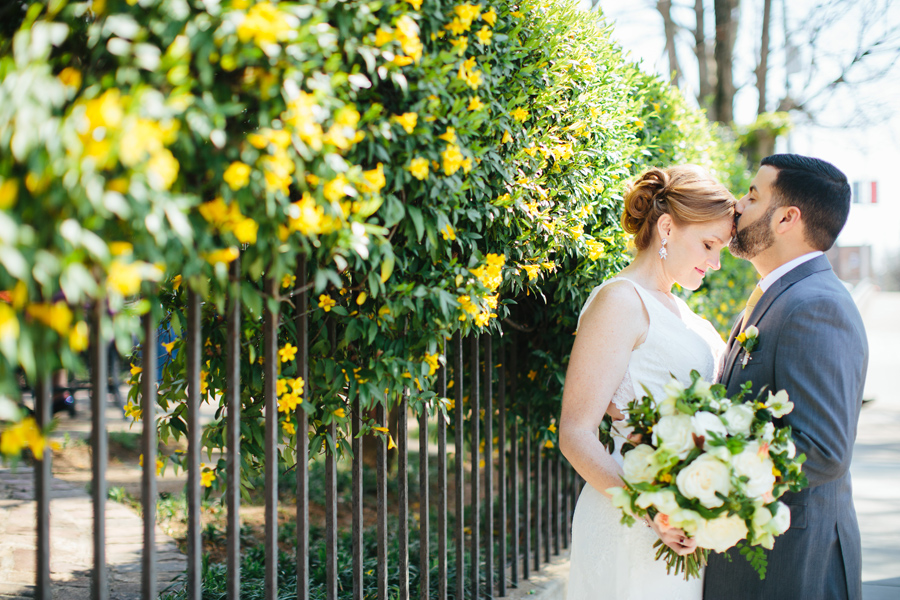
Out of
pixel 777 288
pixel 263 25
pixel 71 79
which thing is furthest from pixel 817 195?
pixel 71 79

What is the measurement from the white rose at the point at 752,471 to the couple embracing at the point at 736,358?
32 centimetres

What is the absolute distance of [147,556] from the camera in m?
1.47

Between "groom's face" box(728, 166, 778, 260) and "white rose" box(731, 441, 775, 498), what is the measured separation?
93cm

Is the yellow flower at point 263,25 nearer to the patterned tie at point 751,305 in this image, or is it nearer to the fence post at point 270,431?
the fence post at point 270,431

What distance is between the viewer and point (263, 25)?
43.1 inches

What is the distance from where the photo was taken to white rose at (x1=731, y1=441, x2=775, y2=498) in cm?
159

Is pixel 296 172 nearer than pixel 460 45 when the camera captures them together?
Yes

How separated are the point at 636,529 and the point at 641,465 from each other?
651 mm

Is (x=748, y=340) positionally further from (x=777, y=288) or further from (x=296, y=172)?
(x=296, y=172)

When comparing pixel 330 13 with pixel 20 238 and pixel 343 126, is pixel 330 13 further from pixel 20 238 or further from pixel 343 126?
pixel 20 238

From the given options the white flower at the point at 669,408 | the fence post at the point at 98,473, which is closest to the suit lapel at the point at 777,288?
the white flower at the point at 669,408

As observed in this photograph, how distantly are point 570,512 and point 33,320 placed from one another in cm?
371

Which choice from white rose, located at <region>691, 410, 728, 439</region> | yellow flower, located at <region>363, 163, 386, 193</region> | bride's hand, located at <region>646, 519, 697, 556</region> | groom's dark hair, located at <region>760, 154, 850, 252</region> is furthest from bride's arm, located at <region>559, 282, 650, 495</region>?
yellow flower, located at <region>363, 163, 386, 193</region>

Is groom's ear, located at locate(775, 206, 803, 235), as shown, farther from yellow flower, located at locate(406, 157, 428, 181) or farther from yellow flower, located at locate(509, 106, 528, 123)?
yellow flower, located at locate(406, 157, 428, 181)
